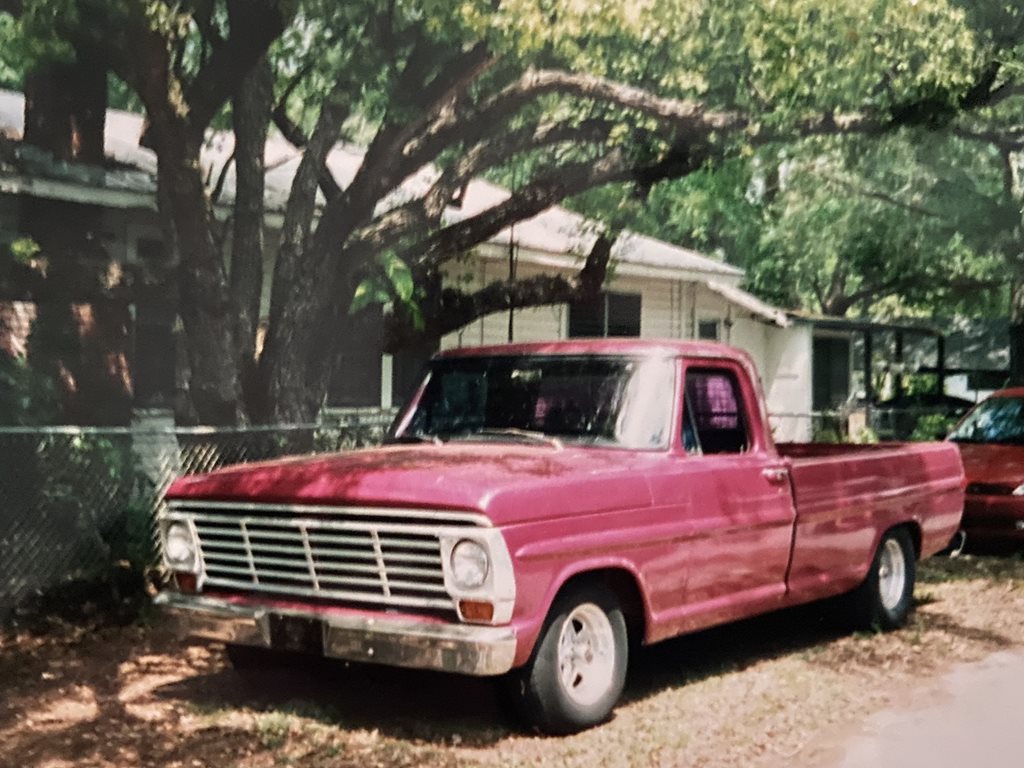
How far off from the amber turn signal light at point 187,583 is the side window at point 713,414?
2.60 metres

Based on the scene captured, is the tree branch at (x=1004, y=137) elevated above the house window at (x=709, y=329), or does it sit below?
above

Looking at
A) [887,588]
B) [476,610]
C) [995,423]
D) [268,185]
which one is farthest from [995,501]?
[268,185]

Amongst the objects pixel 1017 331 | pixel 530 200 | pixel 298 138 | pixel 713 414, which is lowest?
pixel 713 414

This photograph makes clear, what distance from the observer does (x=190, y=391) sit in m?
10.3

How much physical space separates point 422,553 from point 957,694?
3198 mm

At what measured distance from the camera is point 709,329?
2020 cm

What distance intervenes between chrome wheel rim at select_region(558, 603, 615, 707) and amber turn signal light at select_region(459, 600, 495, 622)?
0.63 metres

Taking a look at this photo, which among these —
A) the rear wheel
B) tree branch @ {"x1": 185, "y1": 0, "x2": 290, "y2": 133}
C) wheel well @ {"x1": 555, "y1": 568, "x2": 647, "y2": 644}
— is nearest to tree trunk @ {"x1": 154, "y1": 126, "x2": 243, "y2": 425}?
tree branch @ {"x1": 185, "y1": 0, "x2": 290, "y2": 133}

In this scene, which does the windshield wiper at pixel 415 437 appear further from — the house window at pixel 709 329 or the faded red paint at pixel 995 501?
the house window at pixel 709 329

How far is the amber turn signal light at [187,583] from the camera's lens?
5.85 m

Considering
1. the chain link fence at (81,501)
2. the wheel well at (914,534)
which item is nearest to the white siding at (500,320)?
the chain link fence at (81,501)

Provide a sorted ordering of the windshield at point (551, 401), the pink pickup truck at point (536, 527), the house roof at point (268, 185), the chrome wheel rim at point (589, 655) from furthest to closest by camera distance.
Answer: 1. the house roof at point (268, 185)
2. the windshield at point (551, 401)
3. the chrome wheel rim at point (589, 655)
4. the pink pickup truck at point (536, 527)

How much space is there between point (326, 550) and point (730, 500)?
2.20m

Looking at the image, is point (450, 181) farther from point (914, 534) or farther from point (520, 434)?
point (520, 434)
